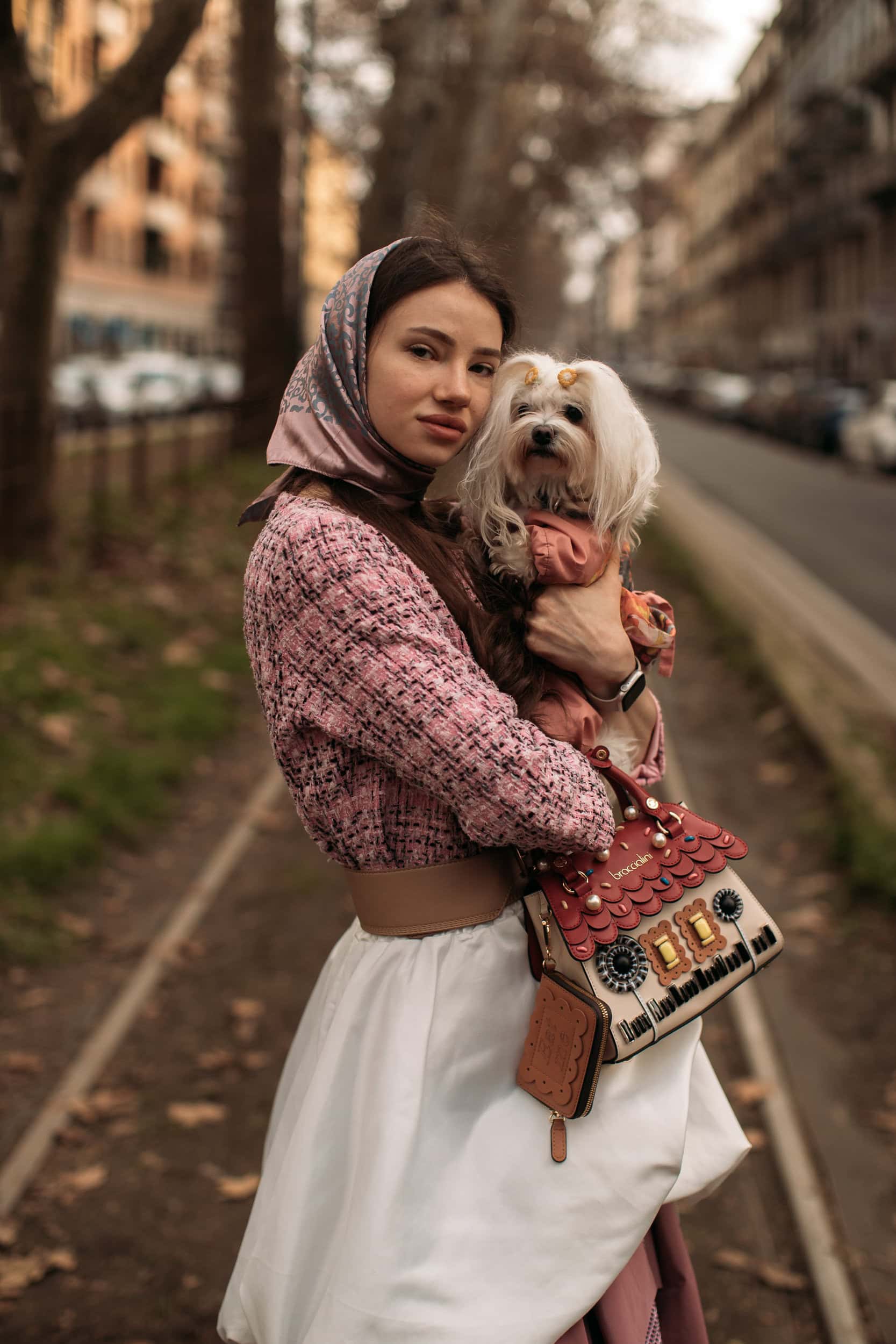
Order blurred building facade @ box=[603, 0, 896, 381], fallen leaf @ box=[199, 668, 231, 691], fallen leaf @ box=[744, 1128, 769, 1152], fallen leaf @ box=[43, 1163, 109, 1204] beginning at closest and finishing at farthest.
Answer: fallen leaf @ box=[43, 1163, 109, 1204] < fallen leaf @ box=[744, 1128, 769, 1152] < fallen leaf @ box=[199, 668, 231, 691] < blurred building facade @ box=[603, 0, 896, 381]

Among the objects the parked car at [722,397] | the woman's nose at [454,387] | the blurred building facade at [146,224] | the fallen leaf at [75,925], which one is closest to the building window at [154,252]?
the blurred building facade at [146,224]

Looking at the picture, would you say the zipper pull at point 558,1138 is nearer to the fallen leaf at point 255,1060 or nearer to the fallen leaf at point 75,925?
the fallen leaf at point 255,1060

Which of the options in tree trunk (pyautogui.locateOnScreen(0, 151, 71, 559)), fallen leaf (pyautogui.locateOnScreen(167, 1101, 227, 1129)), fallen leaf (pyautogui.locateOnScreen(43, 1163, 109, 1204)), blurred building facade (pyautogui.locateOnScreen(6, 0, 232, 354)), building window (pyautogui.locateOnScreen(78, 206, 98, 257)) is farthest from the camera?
building window (pyautogui.locateOnScreen(78, 206, 98, 257))

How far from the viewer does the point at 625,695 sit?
215 centimetres

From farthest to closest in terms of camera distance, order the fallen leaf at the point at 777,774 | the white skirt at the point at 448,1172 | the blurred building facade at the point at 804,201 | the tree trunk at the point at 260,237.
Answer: the blurred building facade at the point at 804,201 < the tree trunk at the point at 260,237 < the fallen leaf at the point at 777,774 < the white skirt at the point at 448,1172

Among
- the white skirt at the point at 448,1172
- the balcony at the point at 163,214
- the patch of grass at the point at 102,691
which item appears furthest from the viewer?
the balcony at the point at 163,214

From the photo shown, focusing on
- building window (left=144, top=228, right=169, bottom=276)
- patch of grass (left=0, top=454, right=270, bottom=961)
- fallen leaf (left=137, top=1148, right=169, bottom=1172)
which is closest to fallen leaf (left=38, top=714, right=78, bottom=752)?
patch of grass (left=0, top=454, right=270, bottom=961)

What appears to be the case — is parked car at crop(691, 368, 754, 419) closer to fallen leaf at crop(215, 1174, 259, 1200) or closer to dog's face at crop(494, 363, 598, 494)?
fallen leaf at crop(215, 1174, 259, 1200)

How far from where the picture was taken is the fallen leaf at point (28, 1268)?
3.45 m

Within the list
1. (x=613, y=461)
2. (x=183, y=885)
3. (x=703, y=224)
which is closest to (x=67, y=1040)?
(x=183, y=885)

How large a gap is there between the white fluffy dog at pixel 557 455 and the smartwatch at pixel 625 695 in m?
0.22

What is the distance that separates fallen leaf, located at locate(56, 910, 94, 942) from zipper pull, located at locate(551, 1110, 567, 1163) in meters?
3.92

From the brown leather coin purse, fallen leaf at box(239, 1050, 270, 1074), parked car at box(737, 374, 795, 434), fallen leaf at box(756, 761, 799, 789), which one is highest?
the brown leather coin purse

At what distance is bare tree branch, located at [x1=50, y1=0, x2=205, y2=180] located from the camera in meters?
8.62
